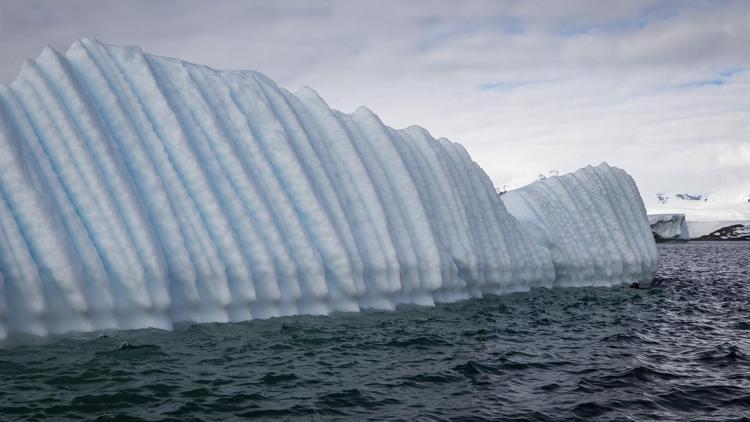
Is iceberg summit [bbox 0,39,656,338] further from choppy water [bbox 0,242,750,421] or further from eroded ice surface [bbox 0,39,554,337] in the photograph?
choppy water [bbox 0,242,750,421]

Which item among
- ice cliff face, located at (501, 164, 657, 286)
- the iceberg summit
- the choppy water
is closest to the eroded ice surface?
the iceberg summit

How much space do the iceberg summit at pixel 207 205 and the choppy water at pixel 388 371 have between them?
542mm

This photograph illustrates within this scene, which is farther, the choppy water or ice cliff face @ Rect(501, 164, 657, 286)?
ice cliff face @ Rect(501, 164, 657, 286)

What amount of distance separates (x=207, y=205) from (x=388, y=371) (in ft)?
14.2

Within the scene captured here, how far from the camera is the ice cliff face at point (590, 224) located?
1877cm

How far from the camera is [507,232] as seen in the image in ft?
55.5

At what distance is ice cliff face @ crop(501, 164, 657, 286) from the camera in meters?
18.8

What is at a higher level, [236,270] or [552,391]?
[236,270]

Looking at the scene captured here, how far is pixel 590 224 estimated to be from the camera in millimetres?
19766

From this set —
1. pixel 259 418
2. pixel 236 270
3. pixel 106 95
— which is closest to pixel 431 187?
pixel 236 270

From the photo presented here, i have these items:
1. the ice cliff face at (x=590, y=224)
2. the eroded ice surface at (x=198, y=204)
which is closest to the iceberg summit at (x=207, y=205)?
the eroded ice surface at (x=198, y=204)

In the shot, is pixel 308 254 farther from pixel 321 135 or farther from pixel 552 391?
pixel 552 391

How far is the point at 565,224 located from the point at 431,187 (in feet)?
20.4

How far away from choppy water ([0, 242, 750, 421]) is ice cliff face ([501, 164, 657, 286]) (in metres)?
6.73
